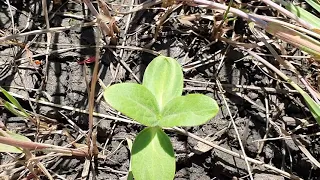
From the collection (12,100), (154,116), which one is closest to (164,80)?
(154,116)

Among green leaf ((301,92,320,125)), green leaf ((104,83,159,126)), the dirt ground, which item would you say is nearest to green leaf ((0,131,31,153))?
the dirt ground

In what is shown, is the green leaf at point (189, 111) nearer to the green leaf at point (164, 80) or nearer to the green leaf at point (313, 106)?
the green leaf at point (164, 80)

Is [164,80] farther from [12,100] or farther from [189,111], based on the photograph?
[12,100]

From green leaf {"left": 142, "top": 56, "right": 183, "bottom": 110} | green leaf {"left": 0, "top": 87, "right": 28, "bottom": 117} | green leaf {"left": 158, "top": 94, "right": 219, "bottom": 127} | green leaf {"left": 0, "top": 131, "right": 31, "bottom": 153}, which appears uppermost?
green leaf {"left": 142, "top": 56, "right": 183, "bottom": 110}

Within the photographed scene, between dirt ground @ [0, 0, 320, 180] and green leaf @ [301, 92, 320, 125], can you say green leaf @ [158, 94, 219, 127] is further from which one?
green leaf @ [301, 92, 320, 125]

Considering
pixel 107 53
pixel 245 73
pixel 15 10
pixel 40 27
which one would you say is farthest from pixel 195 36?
A: pixel 15 10

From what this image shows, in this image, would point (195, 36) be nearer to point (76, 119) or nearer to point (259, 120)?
point (259, 120)
